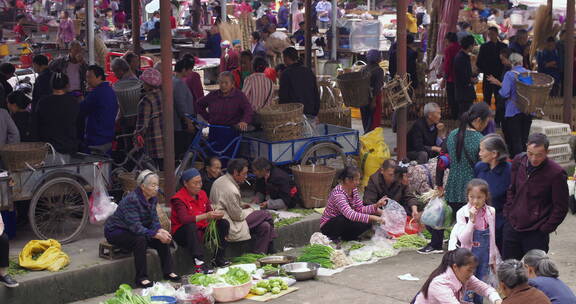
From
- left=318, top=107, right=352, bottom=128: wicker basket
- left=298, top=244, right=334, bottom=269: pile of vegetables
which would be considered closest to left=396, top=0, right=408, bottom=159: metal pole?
left=318, top=107, right=352, bottom=128: wicker basket

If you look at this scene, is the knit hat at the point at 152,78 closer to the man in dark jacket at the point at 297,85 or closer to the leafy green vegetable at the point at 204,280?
the man in dark jacket at the point at 297,85

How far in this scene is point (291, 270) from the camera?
8.71 meters

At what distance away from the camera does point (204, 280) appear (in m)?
8.19

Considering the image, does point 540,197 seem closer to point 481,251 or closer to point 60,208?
point 481,251

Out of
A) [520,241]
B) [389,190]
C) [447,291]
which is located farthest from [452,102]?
[447,291]

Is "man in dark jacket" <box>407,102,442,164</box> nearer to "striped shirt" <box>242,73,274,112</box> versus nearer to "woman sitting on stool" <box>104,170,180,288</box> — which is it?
"striped shirt" <box>242,73,274,112</box>

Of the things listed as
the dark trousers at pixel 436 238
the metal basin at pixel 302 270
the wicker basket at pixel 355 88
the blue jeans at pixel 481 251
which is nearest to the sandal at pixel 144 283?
the metal basin at pixel 302 270

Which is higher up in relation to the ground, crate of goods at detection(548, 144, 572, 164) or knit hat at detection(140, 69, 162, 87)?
knit hat at detection(140, 69, 162, 87)

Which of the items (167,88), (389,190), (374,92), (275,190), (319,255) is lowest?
(319,255)

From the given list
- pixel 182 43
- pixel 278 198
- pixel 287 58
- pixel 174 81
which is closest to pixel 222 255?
pixel 278 198

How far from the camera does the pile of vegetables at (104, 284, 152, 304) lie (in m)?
7.58

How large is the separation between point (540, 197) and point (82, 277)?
12.8 ft

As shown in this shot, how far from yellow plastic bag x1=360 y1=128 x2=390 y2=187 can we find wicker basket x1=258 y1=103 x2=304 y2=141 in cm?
114

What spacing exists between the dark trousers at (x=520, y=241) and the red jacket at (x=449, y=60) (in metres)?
7.25
